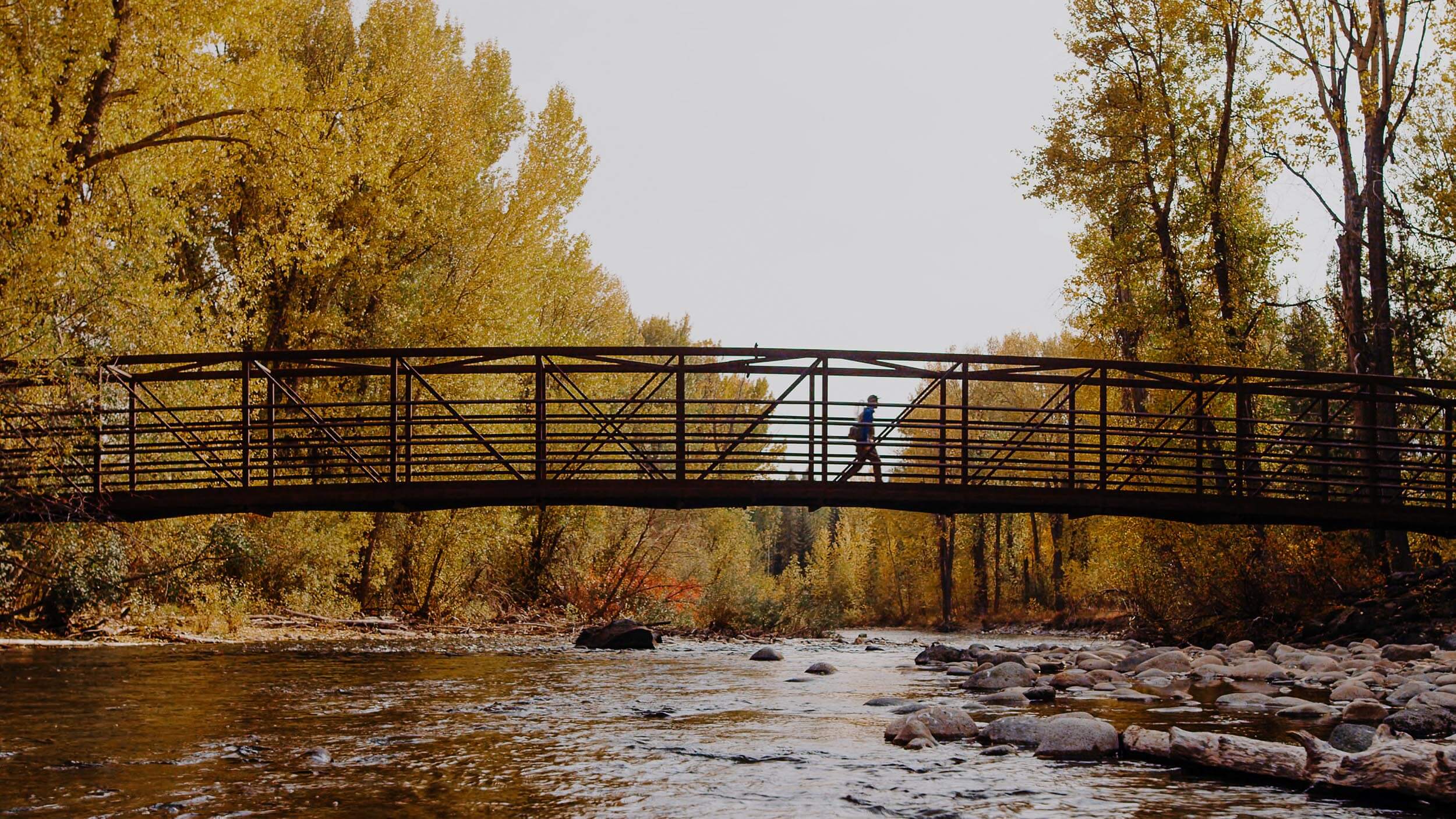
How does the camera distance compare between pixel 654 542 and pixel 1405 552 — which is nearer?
pixel 1405 552

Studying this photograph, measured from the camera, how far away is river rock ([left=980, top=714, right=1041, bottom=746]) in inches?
348

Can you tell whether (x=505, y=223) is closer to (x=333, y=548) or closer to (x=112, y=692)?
(x=333, y=548)

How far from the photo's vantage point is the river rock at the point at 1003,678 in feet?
44.7

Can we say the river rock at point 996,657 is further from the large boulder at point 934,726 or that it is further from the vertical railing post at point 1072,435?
the large boulder at point 934,726

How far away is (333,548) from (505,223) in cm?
778

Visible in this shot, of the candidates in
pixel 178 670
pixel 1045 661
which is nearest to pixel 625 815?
pixel 178 670

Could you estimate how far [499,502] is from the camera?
16.2 m

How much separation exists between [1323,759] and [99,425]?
14431 mm

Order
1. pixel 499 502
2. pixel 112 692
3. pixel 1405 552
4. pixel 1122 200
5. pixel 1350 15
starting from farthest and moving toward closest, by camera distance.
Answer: pixel 1122 200
pixel 1350 15
pixel 1405 552
pixel 499 502
pixel 112 692

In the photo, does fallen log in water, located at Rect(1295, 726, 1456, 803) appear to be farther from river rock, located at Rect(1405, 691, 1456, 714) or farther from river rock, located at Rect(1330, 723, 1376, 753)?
river rock, located at Rect(1405, 691, 1456, 714)

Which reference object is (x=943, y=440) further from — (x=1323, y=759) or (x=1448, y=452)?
(x=1323, y=759)

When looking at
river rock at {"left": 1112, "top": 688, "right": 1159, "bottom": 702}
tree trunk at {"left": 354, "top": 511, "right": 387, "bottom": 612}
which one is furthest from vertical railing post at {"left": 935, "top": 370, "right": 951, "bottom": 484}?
tree trunk at {"left": 354, "top": 511, "right": 387, "bottom": 612}

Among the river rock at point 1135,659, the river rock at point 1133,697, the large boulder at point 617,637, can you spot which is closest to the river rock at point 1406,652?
the river rock at point 1135,659

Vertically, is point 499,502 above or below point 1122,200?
below
